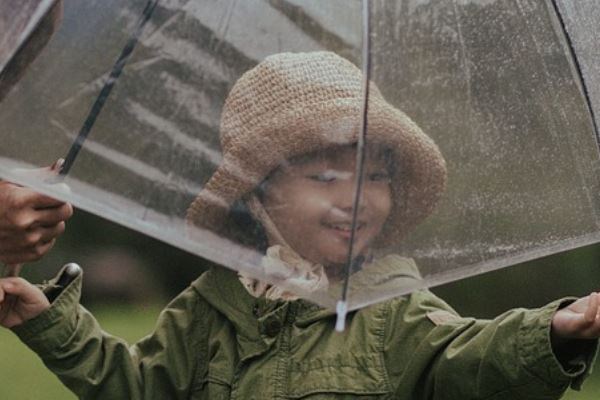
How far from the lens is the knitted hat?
110 inches

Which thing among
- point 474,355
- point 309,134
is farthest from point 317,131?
point 474,355

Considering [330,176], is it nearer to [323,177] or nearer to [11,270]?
[323,177]

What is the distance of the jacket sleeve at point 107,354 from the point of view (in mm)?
3326

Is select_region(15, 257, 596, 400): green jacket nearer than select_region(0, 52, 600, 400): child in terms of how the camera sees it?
No

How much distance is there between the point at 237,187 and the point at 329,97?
0.20 metres

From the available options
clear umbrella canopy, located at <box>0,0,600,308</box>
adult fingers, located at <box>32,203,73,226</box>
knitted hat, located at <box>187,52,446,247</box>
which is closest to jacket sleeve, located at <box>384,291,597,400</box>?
clear umbrella canopy, located at <box>0,0,600,308</box>

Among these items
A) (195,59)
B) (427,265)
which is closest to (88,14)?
(195,59)

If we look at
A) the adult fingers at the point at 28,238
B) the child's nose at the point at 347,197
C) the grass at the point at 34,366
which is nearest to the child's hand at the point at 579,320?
the child's nose at the point at 347,197

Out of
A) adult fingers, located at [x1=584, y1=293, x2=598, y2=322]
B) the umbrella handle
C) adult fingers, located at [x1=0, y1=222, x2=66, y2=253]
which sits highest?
adult fingers, located at [x1=584, y1=293, x2=598, y2=322]

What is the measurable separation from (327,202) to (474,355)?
390 millimetres

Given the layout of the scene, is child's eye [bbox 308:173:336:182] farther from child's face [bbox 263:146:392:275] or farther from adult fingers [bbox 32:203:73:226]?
adult fingers [bbox 32:203:73:226]

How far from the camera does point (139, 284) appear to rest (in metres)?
7.98

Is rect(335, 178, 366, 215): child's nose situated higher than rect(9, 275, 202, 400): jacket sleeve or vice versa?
rect(335, 178, 366, 215): child's nose

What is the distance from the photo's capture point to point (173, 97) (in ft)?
9.39
